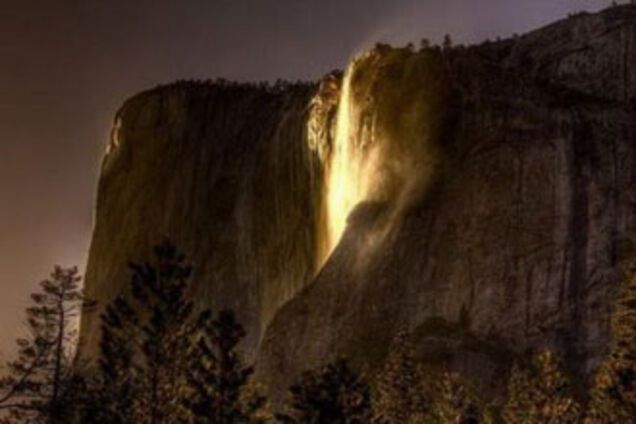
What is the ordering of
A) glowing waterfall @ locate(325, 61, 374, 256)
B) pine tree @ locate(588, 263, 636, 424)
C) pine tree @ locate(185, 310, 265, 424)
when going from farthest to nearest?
glowing waterfall @ locate(325, 61, 374, 256), pine tree @ locate(588, 263, 636, 424), pine tree @ locate(185, 310, 265, 424)

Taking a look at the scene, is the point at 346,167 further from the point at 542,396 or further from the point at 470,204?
the point at 542,396

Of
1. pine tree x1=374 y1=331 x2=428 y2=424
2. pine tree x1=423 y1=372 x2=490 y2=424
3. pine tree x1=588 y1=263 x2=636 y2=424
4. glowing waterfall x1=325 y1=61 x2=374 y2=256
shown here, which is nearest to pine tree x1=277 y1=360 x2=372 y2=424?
pine tree x1=423 y1=372 x2=490 y2=424

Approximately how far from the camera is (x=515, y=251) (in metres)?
51.9

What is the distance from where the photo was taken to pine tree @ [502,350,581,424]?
42844 mm

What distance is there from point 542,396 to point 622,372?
4030mm

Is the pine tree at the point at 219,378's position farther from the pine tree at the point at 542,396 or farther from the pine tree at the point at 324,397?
the pine tree at the point at 542,396

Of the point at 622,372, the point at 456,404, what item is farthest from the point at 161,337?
the point at 622,372

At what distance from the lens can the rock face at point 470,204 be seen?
49750 mm

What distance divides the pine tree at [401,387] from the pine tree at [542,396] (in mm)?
4125

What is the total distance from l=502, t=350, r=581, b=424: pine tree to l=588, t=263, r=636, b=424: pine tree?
2207mm

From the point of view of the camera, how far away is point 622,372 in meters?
40.1

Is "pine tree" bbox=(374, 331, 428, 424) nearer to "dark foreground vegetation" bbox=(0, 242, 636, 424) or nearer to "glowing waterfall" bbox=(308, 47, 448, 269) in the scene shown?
"dark foreground vegetation" bbox=(0, 242, 636, 424)

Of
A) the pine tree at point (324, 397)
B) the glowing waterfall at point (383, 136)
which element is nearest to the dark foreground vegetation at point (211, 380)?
the pine tree at point (324, 397)

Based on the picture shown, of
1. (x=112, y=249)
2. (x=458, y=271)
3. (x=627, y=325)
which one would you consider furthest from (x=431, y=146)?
(x=112, y=249)
